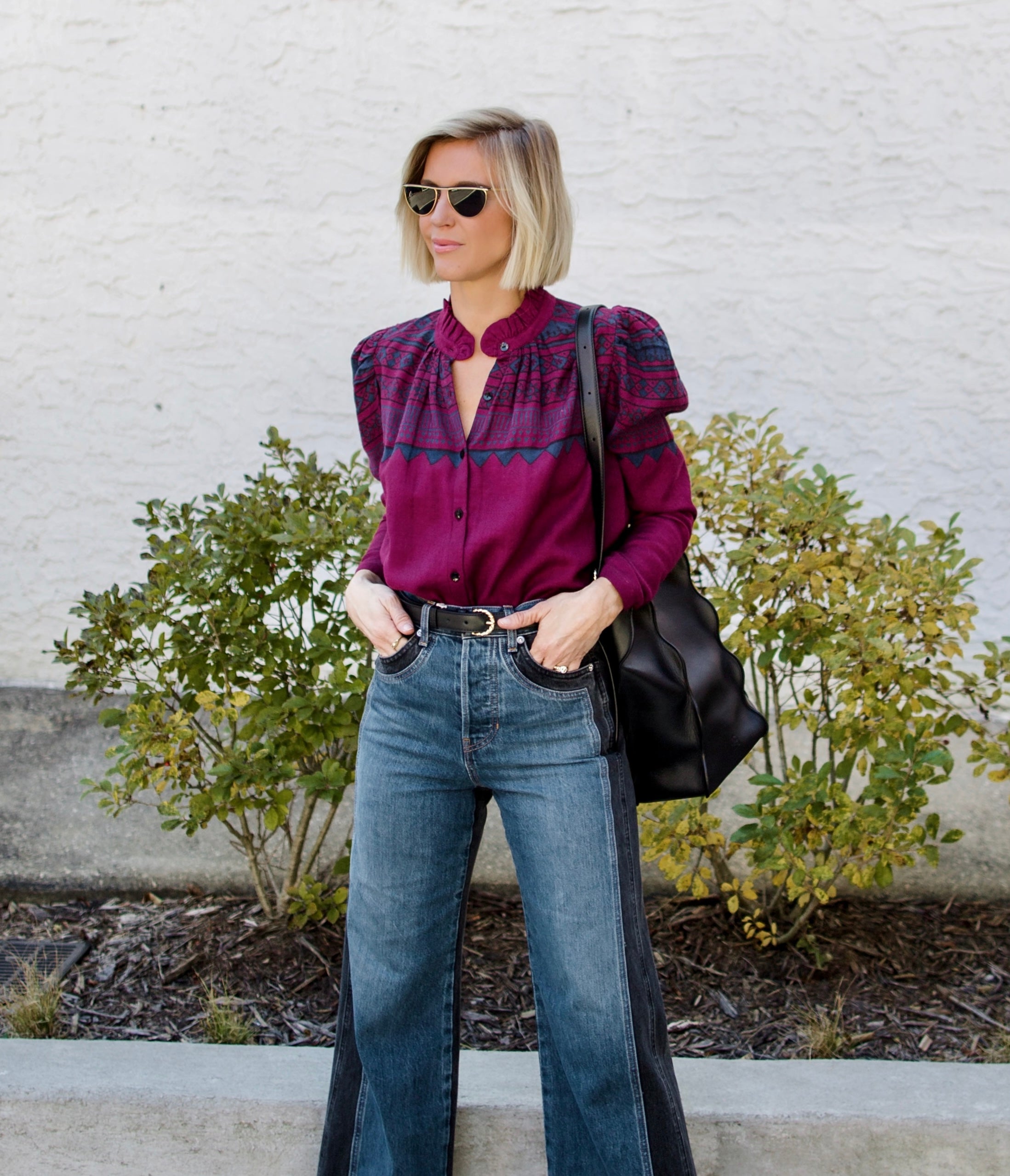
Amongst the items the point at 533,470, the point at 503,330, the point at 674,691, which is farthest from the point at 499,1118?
the point at 503,330

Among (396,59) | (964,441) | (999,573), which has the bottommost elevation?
(999,573)

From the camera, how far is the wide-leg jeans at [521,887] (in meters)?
1.71

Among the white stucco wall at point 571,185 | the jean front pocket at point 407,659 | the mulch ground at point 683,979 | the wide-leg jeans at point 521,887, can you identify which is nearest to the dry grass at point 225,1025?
the mulch ground at point 683,979

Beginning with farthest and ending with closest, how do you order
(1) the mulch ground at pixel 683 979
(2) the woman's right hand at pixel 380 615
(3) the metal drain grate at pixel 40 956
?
(3) the metal drain grate at pixel 40 956, (1) the mulch ground at pixel 683 979, (2) the woman's right hand at pixel 380 615

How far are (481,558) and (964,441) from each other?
226 centimetres

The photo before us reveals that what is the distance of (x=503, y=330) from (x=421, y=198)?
10.0 inches

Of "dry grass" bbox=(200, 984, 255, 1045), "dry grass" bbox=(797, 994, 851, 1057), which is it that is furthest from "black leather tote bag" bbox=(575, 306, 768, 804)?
"dry grass" bbox=(200, 984, 255, 1045)

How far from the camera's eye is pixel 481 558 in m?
1.72

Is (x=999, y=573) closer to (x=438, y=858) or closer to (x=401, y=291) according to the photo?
(x=401, y=291)

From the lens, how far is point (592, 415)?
67.4 inches

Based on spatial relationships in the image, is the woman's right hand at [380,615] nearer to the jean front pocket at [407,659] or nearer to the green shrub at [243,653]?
the jean front pocket at [407,659]

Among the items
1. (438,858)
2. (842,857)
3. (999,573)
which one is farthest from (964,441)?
(438,858)

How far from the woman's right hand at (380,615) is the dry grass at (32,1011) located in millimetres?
1499

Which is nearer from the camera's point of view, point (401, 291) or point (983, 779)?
point (983, 779)
